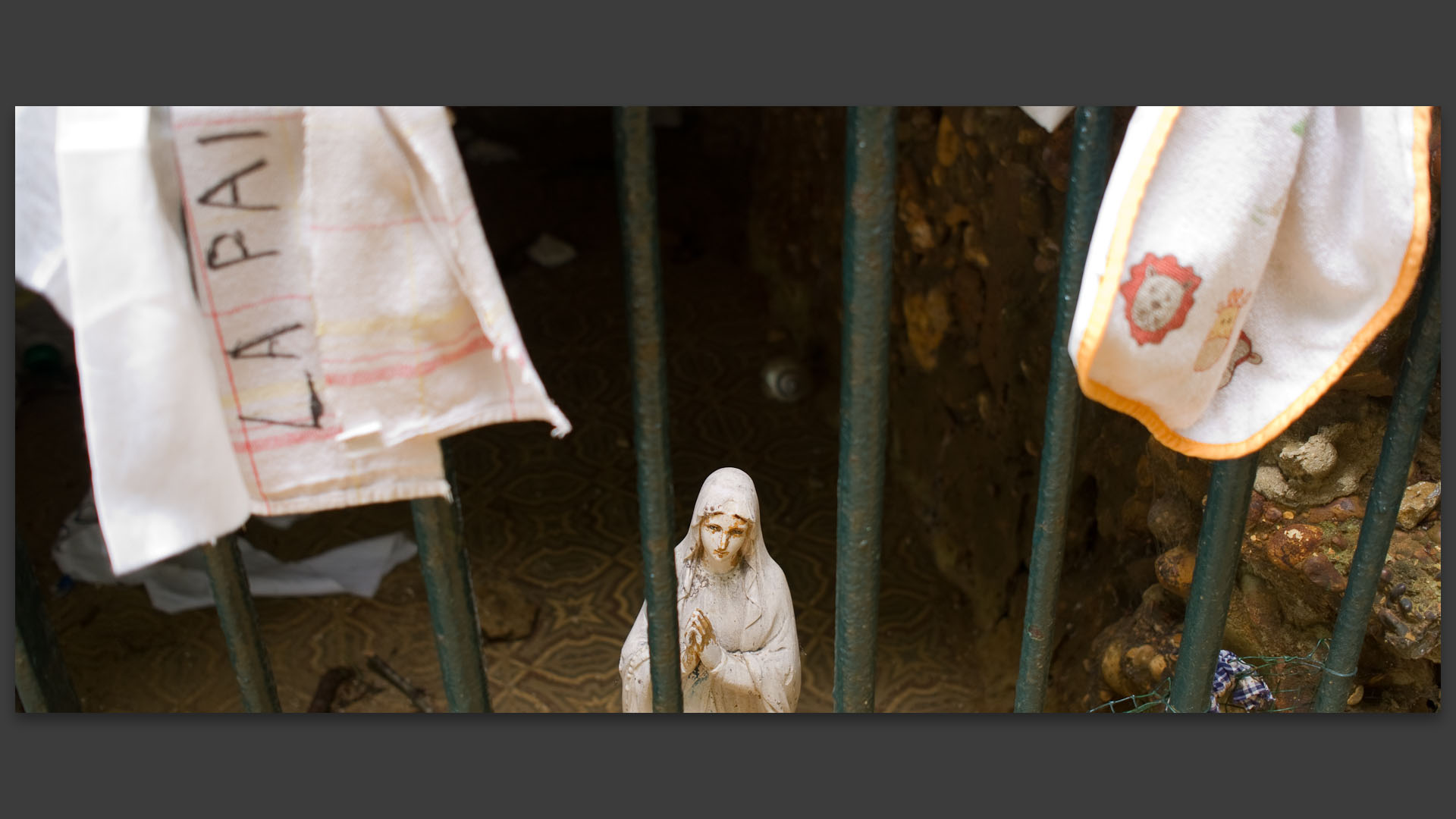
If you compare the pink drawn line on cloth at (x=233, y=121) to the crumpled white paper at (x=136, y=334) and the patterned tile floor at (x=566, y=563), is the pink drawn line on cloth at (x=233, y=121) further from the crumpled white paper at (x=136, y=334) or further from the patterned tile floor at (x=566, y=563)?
the patterned tile floor at (x=566, y=563)

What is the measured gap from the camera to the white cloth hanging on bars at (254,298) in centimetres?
60

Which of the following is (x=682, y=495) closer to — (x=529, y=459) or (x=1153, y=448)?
(x=529, y=459)

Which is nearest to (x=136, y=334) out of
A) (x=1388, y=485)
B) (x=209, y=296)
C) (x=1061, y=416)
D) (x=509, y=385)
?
(x=209, y=296)

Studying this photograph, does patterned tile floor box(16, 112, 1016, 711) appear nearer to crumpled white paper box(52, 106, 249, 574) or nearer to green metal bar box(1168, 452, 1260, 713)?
green metal bar box(1168, 452, 1260, 713)

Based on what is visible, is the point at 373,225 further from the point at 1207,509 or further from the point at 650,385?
the point at 1207,509

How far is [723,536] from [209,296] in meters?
1.16

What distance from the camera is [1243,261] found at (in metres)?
0.68

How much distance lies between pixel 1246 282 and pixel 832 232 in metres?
3.43

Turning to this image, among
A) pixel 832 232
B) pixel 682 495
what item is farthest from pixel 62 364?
pixel 832 232

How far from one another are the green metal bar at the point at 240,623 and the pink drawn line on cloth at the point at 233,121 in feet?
0.78

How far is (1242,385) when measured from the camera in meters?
0.74

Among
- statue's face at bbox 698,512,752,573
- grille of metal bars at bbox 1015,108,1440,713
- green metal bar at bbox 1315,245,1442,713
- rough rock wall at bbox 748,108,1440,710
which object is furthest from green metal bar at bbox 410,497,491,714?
rough rock wall at bbox 748,108,1440,710

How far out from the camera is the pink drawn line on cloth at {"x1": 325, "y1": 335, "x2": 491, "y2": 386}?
65cm

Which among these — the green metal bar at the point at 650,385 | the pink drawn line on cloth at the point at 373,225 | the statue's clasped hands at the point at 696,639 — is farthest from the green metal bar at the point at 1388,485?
the statue's clasped hands at the point at 696,639
